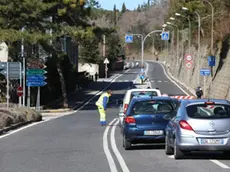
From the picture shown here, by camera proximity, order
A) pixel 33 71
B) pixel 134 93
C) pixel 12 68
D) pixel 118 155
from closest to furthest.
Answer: pixel 118 155 → pixel 134 93 → pixel 12 68 → pixel 33 71

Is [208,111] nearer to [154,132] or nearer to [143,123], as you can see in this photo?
[154,132]

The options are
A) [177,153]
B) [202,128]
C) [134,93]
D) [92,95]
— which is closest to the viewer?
[202,128]

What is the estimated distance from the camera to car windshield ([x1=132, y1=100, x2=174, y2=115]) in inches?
718

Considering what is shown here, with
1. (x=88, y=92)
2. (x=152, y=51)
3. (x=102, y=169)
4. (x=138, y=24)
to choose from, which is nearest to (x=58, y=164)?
(x=102, y=169)

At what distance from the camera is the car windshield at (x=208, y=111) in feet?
48.3

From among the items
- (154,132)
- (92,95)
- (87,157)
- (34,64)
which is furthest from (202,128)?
(92,95)

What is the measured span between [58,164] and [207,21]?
6019 centimetres

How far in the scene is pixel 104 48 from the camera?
109875 millimetres

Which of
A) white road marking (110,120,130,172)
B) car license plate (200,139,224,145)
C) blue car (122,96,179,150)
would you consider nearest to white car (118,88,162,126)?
white road marking (110,120,130,172)

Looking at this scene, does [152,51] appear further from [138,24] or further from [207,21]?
[207,21]

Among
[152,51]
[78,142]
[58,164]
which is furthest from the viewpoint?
[152,51]

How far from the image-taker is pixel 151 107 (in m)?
18.4

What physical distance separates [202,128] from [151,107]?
3.99 m

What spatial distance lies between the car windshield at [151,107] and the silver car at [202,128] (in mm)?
3149
